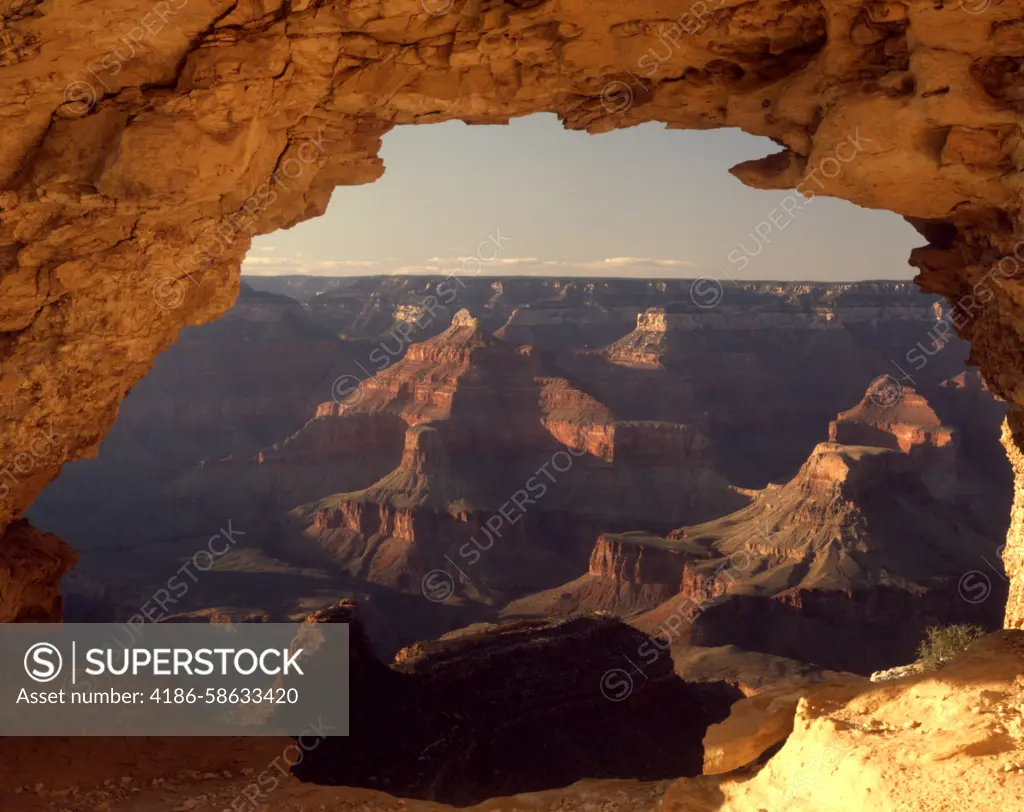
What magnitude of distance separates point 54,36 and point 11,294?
8.42 feet

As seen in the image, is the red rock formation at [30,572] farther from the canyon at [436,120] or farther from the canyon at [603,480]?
the canyon at [603,480]

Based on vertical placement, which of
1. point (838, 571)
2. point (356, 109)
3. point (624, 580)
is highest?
point (356, 109)

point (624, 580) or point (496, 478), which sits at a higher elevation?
point (624, 580)

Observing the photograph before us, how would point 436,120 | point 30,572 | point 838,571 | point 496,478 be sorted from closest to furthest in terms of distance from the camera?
1. point 436,120
2. point 30,572
3. point 838,571
4. point 496,478

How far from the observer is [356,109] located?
964cm

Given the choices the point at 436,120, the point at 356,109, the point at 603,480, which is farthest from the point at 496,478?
the point at 356,109

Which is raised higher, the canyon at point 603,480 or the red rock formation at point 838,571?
the red rock formation at point 838,571

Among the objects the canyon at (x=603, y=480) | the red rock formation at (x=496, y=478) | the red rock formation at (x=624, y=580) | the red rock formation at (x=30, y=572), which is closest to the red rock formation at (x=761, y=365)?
the canyon at (x=603, y=480)

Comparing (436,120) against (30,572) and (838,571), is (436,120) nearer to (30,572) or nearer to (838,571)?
(30,572)

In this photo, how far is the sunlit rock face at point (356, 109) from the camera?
8.11 metres

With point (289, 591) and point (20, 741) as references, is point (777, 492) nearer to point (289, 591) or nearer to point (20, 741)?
point (289, 591)

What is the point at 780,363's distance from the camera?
277 feet

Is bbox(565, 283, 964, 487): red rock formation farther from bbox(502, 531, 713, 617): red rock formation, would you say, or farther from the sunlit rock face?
the sunlit rock face

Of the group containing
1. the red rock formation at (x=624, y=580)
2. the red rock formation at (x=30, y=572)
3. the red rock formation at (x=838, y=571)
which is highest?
the red rock formation at (x=30, y=572)
